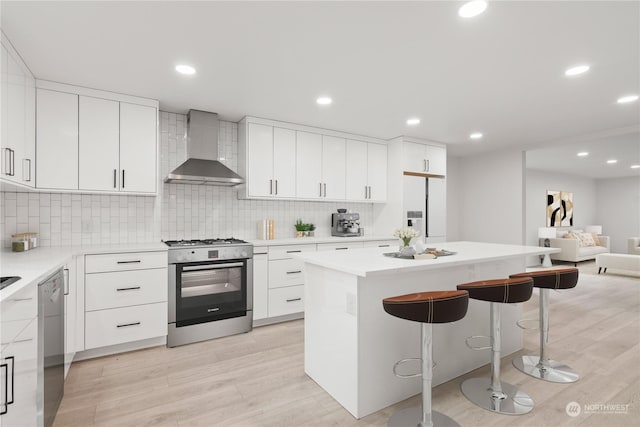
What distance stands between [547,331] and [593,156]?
20.8 feet

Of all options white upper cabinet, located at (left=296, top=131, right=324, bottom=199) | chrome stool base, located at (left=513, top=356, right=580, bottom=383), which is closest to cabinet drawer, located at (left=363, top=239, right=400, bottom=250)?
white upper cabinet, located at (left=296, top=131, right=324, bottom=199)

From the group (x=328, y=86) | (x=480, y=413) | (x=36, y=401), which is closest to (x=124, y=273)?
(x=36, y=401)

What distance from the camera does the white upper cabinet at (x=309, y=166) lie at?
172 inches

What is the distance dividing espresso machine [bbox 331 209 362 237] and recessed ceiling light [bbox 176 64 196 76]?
273cm

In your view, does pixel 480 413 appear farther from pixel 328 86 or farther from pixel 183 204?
pixel 183 204

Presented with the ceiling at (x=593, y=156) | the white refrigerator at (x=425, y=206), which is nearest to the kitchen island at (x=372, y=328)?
the white refrigerator at (x=425, y=206)

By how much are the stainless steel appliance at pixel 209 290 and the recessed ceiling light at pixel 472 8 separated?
9.27 feet

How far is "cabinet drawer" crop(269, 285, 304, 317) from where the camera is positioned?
3811 mm

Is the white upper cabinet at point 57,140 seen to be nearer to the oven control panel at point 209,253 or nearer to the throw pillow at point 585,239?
the oven control panel at point 209,253

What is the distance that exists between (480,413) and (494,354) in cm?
39

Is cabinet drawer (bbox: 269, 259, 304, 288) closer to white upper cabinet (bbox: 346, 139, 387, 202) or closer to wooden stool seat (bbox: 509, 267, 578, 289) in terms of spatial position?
white upper cabinet (bbox: 346, 139, 387, 202)

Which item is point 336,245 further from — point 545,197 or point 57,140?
point 545,197

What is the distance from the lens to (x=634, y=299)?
16.3 ft

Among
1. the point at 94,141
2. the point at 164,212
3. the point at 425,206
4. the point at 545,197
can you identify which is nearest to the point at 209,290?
the point at 164,212
